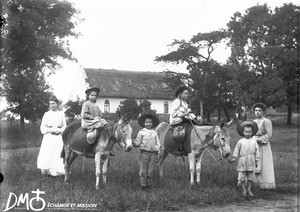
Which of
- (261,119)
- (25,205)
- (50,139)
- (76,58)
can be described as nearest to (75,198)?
(25,205)

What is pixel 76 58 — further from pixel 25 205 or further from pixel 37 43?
pixel 25 205

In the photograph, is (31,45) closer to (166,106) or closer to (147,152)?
(147,152)

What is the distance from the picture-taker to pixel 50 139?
34.6ft

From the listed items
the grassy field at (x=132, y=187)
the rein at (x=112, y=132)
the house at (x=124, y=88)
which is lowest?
the grassy field at (x=132, y=187)

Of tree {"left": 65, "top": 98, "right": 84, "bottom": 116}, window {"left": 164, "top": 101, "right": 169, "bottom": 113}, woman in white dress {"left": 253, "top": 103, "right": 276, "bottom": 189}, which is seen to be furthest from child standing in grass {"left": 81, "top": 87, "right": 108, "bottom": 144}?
window {"left": 164, "top": 101, "right": 169, "bottom": 113}

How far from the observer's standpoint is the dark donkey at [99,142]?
7.97 meters

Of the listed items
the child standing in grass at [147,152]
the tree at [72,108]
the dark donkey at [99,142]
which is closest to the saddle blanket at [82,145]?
the dark donkey at [99,142]

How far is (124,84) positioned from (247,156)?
27502mm

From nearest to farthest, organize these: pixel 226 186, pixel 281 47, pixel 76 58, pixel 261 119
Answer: pixel 226 186 < pixel 261 119 < pixel 76 58 < pixel 281 47

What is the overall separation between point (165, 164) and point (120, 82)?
23418 mm

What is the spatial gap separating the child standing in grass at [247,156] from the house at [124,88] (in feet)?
65.5

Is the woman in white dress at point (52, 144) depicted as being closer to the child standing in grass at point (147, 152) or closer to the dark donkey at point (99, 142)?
the dark donkey at point (99, 142)

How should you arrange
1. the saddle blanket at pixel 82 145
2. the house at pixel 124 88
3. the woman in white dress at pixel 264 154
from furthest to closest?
the house at pixel 124 88
the woman in white dress at pixel 264 154
the saddle blanket at pixel 82 145

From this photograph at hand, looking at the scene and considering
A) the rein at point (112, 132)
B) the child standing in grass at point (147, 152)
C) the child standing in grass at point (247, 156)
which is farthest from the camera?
the child standing in grass at point (247, 156)
